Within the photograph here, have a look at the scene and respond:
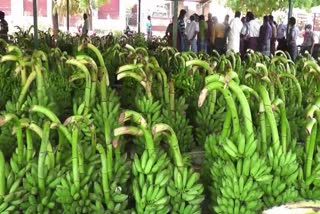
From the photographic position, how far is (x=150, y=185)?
1.55m

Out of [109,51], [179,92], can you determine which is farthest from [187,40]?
[179,92]

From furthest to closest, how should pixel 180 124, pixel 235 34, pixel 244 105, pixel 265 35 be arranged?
pixel 235 34 → pixel 265 35 → pixel 180 124 → pixel 244 105

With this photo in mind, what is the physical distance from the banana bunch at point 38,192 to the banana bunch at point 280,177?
760 millimetres

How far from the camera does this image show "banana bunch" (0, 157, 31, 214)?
56.8 inches

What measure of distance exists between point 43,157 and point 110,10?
63.4 feet

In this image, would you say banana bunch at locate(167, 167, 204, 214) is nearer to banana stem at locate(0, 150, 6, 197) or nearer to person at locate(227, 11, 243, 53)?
banana stem at locate(0, 150, 6, 197)

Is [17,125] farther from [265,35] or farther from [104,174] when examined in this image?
[265,35]

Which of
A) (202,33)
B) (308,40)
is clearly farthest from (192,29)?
(308,40)

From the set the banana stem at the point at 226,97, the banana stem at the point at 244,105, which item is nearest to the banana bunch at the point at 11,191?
the banana stem at the point at 226,97

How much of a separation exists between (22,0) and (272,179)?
1907 cm

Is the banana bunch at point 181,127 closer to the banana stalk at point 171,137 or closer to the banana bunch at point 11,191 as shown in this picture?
the banana stalk at point 171,137

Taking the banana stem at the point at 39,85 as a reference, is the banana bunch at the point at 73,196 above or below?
below

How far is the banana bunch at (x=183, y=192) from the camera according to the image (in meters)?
1.58

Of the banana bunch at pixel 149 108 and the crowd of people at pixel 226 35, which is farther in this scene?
the crowd of people at pixel 226 35
